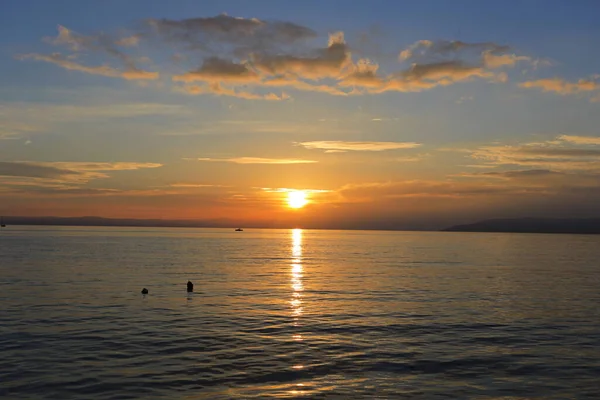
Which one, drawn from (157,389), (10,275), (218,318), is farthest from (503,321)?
(10,275)

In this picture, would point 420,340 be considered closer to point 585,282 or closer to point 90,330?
point 90,330

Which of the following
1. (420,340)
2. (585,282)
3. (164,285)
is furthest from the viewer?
(585,282)

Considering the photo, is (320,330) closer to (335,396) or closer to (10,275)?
(335,396)

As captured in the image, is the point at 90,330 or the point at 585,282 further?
the point at 585,282

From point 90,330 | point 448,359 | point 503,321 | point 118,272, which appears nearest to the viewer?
point 448,359

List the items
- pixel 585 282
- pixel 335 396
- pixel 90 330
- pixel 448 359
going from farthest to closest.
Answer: pixel 585 282 < pixel 90 330 < pixel 448 359 < pixel 335 396

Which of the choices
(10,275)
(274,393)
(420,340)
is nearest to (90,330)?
(274,393)

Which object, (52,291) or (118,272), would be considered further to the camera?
(118,272)

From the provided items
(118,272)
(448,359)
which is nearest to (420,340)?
(448,359)

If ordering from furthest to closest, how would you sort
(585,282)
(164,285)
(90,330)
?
(585,282), (164,285), (90,330)

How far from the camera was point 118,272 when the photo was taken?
80.4 meters

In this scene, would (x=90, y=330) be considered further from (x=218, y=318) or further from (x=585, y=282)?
(x=585, y=282)

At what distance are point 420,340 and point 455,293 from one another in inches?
1048

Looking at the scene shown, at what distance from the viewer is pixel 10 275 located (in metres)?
73.1
